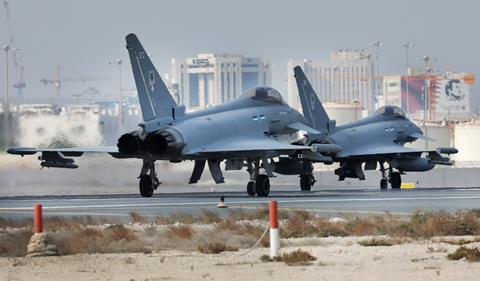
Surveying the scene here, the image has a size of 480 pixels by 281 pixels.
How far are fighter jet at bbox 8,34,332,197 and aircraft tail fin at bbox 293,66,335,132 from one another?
329 inches

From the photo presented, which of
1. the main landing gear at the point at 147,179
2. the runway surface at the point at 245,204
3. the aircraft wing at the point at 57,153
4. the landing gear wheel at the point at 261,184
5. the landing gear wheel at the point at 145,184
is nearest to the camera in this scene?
the runway surface at the point at 245,204

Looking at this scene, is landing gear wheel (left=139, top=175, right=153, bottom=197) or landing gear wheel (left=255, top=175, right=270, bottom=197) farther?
landing gear wheel (left=255, top=175, right=270, bottom=197)

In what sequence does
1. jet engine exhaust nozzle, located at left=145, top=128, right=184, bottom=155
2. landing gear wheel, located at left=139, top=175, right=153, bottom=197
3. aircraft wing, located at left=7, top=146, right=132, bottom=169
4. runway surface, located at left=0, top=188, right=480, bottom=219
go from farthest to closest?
1. aircraft wing, located at left=7, top=146, right=132, bottom=169
2. landing gear wheel, located at left=139, top=175, right=153, bottom=197
3. jet engine exhaust nozzle, located at left=145, top=128, right=184, bottom=155
4. runway surface, located at left=0, top=188, right=480, bottom=219

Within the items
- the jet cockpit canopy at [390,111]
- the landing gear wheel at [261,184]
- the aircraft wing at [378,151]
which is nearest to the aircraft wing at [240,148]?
the landing gear wheel at [261,184]

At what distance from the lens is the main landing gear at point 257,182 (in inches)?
1871

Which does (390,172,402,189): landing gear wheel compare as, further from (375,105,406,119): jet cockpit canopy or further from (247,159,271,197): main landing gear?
(247,159,271,197): main landing gear

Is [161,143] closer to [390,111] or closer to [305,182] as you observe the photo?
[305,182]

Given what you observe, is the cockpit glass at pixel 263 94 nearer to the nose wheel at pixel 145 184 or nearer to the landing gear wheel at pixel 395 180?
the nose wheel at pixel 145 184

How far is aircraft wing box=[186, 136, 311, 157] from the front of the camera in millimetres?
46750

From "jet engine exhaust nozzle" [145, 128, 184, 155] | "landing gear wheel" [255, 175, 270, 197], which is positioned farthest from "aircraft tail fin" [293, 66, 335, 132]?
"jet engine exhaust nozzle" [145, 128, 184, 155]

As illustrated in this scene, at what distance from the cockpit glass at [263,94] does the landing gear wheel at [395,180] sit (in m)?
10.2

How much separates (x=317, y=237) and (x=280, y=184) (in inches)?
1868

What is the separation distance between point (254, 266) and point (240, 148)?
82.0 feet

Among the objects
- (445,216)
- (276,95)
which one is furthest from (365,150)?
(445,216)
